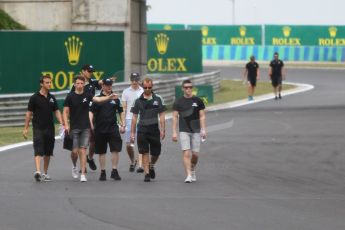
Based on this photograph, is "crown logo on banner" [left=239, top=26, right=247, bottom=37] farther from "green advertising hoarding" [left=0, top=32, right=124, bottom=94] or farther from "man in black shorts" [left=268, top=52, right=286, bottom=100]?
"green advertising hoarding" [left=0, top=32, right=124, bottom=94]

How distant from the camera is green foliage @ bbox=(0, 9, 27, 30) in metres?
32.7

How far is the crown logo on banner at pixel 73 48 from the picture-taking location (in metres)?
30.7

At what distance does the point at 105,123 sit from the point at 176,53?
23.6 metres

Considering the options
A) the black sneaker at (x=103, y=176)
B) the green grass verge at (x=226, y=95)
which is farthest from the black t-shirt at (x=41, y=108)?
the green grass verge at (x=226, y=95)

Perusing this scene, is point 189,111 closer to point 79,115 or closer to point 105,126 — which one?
point 105,126

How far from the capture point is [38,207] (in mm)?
13469

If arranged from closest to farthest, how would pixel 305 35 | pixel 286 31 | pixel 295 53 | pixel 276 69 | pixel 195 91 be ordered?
pixel 195 91, pixel 276 69, pixel 305 35, pixel 295 53, pixel 286 31

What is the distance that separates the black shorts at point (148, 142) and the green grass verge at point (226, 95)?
6700 mm

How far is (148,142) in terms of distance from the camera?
16.8m

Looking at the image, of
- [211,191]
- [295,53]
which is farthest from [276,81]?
[295,53]

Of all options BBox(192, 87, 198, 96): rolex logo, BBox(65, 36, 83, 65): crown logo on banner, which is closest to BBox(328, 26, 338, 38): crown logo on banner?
BBox(192, 87, 198, 96): rolex logo

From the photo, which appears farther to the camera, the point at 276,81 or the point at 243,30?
the point at 243,30

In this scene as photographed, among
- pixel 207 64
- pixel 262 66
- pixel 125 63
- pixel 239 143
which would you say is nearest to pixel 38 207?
pixel 239 143

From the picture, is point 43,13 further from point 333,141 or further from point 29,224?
point 29,224
